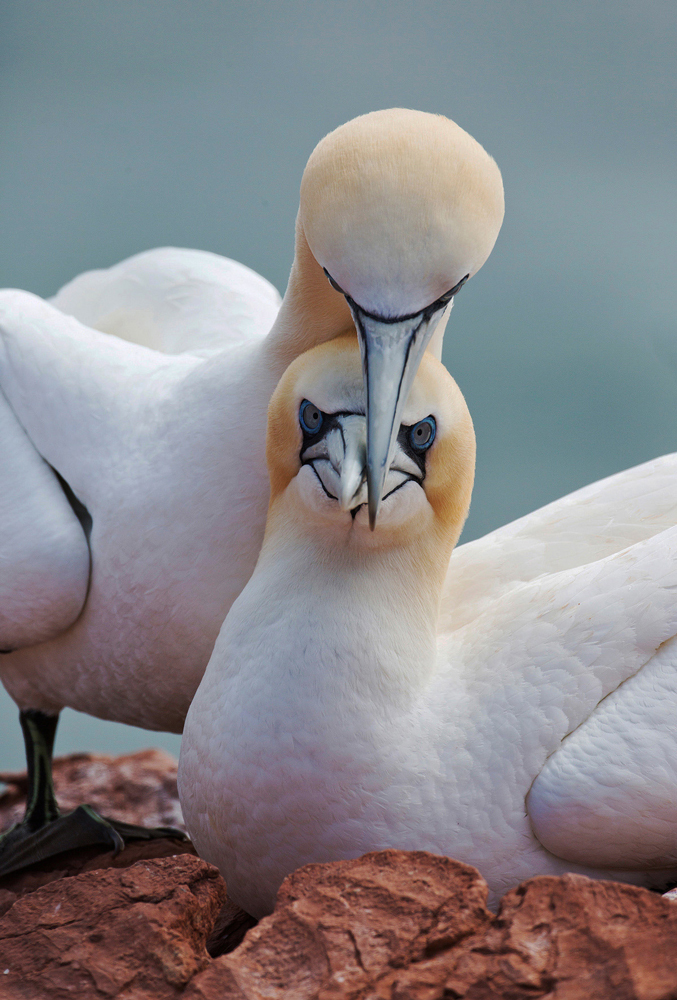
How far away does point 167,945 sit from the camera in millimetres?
1400

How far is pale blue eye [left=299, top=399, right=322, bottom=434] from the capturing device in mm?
1671

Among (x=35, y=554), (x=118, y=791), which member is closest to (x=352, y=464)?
(x=35, y=554)

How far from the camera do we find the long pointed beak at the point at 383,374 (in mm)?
1501

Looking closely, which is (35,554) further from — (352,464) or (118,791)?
(118,791)

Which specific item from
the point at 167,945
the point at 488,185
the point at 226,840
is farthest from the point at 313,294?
the point at 167,945

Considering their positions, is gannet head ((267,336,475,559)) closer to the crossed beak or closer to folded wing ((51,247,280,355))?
the crossed beak

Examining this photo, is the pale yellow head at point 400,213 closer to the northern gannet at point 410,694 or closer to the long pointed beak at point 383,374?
the long pointed beak at point 383,374

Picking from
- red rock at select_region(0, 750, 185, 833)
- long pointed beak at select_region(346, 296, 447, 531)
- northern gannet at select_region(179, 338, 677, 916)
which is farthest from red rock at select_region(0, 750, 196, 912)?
long pointed beak at select_region(346, 296, 447, 531)

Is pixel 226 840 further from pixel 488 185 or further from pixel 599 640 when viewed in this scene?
pixel 488 185

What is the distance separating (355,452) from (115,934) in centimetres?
73

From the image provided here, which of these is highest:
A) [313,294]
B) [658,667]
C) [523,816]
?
[313,294]

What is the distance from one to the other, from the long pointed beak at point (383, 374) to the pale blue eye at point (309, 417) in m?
0.16

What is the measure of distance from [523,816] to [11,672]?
1.44 metres

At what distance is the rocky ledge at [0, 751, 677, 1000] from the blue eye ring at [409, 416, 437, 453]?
0.60 meters
